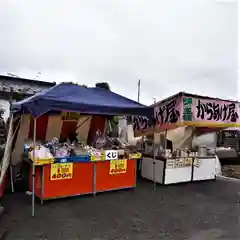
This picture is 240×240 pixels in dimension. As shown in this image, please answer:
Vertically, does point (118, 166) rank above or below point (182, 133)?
below

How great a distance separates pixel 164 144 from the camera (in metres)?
7.39

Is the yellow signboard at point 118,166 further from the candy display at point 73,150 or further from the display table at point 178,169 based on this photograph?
the display table at point 178,169

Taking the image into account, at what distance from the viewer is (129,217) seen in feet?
15.2

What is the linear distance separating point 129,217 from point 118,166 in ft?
5.40

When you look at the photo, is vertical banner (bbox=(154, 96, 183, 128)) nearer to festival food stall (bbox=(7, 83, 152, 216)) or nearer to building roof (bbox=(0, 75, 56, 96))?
festival food stall (bbox=(7, 83, 152, 216))

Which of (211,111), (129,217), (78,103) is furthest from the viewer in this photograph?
(211,111)

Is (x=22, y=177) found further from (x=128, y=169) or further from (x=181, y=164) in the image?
(x=181, y=164)

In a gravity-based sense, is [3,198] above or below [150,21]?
below

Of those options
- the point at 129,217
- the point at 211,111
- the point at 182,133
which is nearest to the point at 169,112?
the point at 211,111

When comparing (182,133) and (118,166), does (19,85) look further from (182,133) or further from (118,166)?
(118,166)

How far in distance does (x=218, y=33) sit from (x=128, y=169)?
5179mm

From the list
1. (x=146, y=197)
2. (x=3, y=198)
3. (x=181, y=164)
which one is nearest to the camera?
(x=3, y=198)

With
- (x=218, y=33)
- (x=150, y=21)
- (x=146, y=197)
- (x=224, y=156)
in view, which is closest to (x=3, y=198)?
(x=146, y=197)

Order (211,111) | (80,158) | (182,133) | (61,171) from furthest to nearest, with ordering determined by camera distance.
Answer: (182,133) < (211,111) < (80,158) < (61,171)
